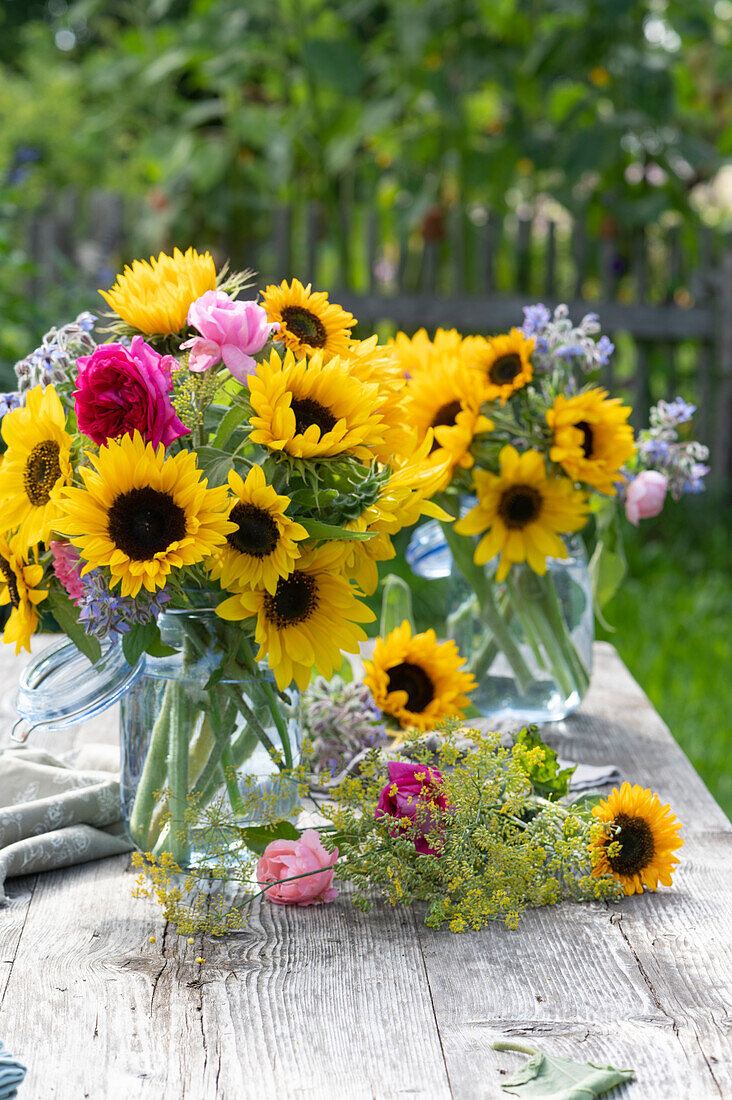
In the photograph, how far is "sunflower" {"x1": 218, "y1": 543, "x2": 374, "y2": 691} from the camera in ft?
3.16

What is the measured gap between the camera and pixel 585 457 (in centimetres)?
133

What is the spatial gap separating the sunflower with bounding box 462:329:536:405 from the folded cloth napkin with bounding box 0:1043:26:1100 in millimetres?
823

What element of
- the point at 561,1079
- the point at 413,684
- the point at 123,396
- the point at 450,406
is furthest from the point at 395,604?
the point at 561,1079

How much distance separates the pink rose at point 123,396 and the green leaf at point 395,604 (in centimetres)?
54

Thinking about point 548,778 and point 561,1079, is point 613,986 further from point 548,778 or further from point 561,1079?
point 548,778

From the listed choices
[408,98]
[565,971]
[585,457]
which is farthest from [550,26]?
[565,971]

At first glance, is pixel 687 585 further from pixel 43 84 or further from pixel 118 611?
pixel 43 84

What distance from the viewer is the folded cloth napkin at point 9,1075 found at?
75cm

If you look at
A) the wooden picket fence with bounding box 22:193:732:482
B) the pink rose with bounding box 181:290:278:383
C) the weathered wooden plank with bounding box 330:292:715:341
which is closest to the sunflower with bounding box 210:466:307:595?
the pink rose with bounding box 181:290:278:383

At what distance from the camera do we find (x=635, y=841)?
1038 millimetres

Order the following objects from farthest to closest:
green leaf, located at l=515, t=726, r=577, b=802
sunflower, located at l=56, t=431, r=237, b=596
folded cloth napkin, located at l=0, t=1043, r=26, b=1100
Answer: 1. green leaf, located at l=515, t=726, r=577, b=802
2. sunflower, located at l=56, t=431, r=237, b=596
3. folded cloth napkin, located at l=0, t=1043, r=26, b=1100

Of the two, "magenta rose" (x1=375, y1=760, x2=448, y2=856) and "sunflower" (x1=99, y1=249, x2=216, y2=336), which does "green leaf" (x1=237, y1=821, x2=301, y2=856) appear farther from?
"sunflower" (x1=99, y1=249, x2=216, y2=336)

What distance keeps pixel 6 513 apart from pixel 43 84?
780cm

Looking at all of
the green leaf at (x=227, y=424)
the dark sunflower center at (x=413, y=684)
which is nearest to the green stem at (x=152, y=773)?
the green leaf at (x=227, y=424)
